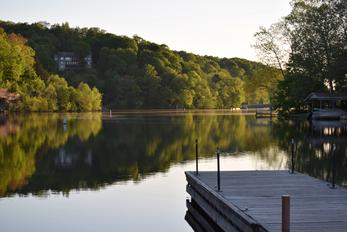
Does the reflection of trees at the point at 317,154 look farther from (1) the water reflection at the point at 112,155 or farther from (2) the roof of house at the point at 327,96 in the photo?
(2) the roof of house at the point at 327,96

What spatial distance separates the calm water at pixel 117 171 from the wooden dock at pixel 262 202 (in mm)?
985

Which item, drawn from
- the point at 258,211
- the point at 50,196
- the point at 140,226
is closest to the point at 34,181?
the point at 50,196

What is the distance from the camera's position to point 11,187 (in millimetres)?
20375

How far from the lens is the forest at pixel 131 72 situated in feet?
432

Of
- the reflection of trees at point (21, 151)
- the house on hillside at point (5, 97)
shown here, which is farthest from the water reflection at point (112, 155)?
the house on hillside at point (5, 97)

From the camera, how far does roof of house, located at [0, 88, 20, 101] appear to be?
310 ft

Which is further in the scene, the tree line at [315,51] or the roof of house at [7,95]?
the roof of house at [7,95]

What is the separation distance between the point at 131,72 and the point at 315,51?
75609 millimetres

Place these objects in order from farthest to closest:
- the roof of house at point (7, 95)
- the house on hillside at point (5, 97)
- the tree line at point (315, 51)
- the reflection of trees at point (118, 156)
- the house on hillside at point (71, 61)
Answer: the house on hillside at point (71, 61) → the house on hillside at point (5, 97) → the roof of house at point (7, 95) → the tree line at point (315, 51) → the reflection of trees at point (118, 156)

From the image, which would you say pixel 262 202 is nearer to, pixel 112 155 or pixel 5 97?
pixel 112 155

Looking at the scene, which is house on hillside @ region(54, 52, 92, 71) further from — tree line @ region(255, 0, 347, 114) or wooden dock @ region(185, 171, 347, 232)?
wooden dock @ region(185, 171, 347, 232)

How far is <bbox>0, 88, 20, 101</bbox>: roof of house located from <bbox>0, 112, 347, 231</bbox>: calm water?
2067 inches

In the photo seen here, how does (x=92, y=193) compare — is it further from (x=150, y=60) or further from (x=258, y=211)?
(x=150, y=60)

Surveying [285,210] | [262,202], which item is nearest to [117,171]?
[262,202]
